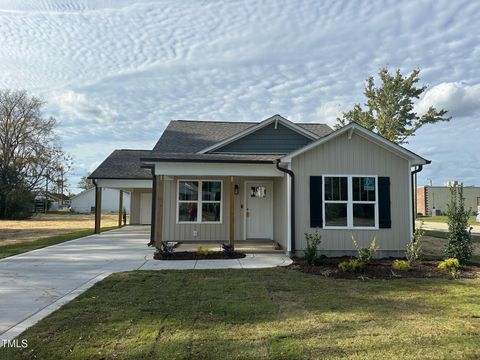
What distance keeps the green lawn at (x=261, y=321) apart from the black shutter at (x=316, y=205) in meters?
3.07

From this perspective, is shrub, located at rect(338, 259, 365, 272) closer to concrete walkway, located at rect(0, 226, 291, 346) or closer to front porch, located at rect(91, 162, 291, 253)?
concrete walkway, located at rect(0, 226, 291, 346)

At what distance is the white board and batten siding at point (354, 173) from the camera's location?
10.5 meters

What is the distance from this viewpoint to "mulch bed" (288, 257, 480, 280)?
809 cm

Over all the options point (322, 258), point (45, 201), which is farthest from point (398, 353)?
point (45, 201)

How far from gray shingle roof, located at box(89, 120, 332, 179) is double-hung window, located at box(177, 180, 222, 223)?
1.15 m

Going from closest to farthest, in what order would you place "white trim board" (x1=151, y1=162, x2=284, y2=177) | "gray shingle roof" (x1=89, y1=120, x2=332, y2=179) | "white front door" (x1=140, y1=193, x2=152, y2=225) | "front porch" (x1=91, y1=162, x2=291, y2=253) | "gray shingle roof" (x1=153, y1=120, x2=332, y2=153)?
1. "white trim board" (x1=151, y1=162, x2=284, y2=177)
2. "gray shingle roof" (x1=89, y1=120, x2=332, y2=179)
3. "front porch" (x1=91, y1=162, x2=291, y2=253)
4. "gray shingle roof" (x1=153, y1=120, x2=332, y2=153)
5. "white front door" (x1=140, y1=193, x2=152, y2=225)

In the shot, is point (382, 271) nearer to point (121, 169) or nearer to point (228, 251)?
point (228, 251)

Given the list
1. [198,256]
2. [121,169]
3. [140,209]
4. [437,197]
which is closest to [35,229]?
[140,209]

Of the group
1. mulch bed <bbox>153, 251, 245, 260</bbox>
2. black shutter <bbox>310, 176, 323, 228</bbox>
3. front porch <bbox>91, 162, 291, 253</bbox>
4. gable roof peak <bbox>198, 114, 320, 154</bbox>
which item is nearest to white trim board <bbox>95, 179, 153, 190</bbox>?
front porch <bbox>91, 162, 291, 253</bbox>

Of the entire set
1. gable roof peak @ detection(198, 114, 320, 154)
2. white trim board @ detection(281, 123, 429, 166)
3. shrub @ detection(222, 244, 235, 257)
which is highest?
gable roof peak @ detection(198, 114, 320, 154)

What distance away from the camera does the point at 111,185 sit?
691 inches

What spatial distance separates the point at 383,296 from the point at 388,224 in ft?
14.8

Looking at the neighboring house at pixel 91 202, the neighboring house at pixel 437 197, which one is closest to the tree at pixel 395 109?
the neighboring house at pixel 437 197

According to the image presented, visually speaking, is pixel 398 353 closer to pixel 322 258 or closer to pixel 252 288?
pixel 252 288
